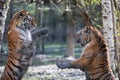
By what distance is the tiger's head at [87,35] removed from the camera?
24.3 feet

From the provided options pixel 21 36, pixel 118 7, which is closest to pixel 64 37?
pixel 118 7

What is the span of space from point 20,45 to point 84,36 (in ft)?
4.27

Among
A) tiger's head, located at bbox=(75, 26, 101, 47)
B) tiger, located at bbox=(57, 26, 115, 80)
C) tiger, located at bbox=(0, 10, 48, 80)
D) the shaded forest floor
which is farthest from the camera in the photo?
the shaded forest floor

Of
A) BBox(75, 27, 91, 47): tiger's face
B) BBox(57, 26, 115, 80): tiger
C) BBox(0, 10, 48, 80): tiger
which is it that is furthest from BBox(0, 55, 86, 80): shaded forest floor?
BBox(57, 26, 115, 80): tiger

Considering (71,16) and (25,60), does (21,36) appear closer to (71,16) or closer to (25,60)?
(25,60)

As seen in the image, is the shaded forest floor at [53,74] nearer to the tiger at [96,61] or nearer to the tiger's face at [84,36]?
the tiger's face at [84,36]

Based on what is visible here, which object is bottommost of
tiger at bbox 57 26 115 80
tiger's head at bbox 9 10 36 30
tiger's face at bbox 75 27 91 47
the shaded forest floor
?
the shaded forest floor

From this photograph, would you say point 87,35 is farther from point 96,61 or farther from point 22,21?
point 22,21

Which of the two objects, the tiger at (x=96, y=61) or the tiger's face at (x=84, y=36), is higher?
the tiger's face at (x=84, y=36)

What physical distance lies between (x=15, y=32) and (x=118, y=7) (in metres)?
3.62

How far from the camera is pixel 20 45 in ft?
26.6

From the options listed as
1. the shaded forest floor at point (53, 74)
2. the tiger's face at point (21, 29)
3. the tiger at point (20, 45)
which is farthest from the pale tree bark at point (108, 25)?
the shaded forest floor at point (53, 74)

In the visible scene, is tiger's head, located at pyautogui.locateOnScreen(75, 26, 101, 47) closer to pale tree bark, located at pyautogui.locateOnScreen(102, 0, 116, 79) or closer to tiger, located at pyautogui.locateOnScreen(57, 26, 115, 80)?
tiger, located at pyautogui.locateOnScreen(57, 26, 115, 80)

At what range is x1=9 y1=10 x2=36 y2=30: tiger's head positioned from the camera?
8.27 m
